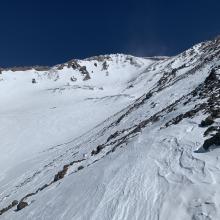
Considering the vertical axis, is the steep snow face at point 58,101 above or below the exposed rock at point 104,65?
below

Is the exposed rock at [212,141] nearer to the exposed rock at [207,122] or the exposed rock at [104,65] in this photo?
the exposed rock at [207,122]

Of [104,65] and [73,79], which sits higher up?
[104,65]

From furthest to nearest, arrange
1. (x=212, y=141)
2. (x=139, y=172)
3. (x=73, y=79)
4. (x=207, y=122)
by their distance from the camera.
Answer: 1. (x=73, y=79)
2. (x=207, y=122)
3. (x=139, y=172)
4. (x=212, y=141)

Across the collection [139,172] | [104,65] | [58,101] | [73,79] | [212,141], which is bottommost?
[139,172]

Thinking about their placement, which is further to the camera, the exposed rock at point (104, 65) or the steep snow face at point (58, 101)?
the exposed rock at point (104, 65)

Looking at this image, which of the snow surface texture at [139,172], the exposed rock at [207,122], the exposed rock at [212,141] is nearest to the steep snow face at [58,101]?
the snow surface texture at [139,172]

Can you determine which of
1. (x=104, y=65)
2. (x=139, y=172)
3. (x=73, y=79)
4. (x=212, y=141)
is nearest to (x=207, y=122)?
(x=212, y=141)

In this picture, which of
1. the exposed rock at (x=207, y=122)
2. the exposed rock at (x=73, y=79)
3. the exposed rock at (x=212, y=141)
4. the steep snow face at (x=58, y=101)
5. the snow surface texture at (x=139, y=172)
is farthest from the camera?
the exposed rock at (x=73, y=79)

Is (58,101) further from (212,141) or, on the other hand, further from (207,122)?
(212,141)

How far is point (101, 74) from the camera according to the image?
114 metres

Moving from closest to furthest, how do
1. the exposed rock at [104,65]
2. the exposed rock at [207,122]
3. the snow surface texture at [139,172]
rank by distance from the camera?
the snow surface texture at [139,172], the exposed rock at [207,122], the exposed rock at [104,65]

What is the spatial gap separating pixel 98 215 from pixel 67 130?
4237 cm

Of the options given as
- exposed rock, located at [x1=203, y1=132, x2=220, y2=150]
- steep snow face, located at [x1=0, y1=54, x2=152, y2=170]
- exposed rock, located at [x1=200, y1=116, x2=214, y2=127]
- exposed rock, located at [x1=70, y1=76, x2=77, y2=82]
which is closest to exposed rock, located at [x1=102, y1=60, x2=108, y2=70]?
steep snow face, located at [x1=0, y1=54, x2=152, y2=170]

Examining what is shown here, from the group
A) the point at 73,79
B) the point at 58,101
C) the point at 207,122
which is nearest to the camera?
the point at 207,122
